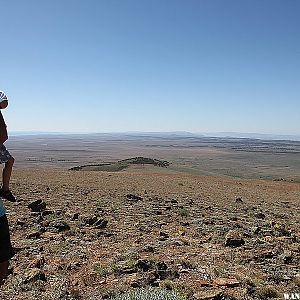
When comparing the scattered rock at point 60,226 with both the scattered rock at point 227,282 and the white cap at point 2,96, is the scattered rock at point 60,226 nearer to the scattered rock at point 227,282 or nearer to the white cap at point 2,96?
the scattered rock at point 227,282

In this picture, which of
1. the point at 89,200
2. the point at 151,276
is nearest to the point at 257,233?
the point at 151,276

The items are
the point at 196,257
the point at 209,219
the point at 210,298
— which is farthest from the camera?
the point at 209,219

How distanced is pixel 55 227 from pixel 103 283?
497 cm

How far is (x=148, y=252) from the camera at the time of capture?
8703mm

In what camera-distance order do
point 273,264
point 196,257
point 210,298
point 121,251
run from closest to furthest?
point 210,298, point 273,264, point 196,257, point 121,251

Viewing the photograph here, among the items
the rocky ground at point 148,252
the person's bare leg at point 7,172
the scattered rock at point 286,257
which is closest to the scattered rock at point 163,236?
the rocky ground at point 148,252

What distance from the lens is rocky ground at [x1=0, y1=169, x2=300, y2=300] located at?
20.9 ft

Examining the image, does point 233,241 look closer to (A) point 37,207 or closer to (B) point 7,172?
(B) point 7,172

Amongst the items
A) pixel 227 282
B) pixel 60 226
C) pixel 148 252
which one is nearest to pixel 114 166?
pixel 60 226

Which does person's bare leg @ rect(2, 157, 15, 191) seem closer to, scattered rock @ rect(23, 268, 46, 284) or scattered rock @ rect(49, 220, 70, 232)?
scattered rock @ rect(23, 268, 46, 284)

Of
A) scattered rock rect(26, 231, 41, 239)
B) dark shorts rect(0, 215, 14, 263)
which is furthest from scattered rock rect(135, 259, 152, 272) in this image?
scattered rock rect(26, 231, 41, 239)

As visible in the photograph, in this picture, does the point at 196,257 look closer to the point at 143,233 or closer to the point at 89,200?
the point at 143,233

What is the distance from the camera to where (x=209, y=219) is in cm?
1351

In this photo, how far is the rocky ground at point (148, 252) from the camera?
638 cm
